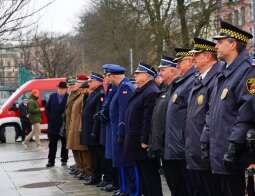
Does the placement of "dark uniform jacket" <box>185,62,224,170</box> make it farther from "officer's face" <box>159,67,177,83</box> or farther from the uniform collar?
"officer's face" <box>159,67,177,83</box>

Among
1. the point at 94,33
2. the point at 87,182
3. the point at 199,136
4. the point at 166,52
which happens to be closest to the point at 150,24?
the point at 166,52

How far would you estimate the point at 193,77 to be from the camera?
24.3 feet

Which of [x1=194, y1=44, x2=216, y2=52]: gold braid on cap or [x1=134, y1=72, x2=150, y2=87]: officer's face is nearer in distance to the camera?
[x1=194, y1=44, x2=216, y2=52]: gold braid on cap

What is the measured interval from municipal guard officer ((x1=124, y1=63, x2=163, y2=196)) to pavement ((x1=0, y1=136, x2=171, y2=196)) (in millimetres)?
1478

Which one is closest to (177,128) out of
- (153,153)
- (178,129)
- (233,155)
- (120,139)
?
(178,129)

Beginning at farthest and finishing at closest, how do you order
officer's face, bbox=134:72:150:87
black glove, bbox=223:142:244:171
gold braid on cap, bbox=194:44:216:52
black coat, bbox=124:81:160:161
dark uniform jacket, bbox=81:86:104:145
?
dark uniform jacket, bbox=81:86:104:145, officer's face, bbox=134:72:150:87, black coat, bbox=124:81:160:161, gold braid on cap, bbox=194:44:216:52, black glove, bbox=223:142:244:171

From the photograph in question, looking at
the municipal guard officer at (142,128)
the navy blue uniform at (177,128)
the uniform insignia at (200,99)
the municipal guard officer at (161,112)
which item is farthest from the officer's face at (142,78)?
the uniform insignia at (200,99)

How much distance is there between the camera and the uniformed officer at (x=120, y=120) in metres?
9.41

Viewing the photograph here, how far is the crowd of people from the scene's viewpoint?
18.6 ft

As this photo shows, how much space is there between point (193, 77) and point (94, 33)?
3525 centimetres

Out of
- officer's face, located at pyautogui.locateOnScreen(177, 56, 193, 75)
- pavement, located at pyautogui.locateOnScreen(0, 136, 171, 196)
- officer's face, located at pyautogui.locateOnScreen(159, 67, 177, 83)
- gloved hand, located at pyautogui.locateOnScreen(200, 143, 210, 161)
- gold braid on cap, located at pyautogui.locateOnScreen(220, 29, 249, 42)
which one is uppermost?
gold braid on cap, located at pyautogui.locateOnScreen(220, 29, 249, 42)

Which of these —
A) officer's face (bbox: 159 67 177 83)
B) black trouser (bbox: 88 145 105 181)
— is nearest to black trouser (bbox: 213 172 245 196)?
officer's face (bbox: 159 67 177 83)

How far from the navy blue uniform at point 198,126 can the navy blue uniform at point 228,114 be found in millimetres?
489

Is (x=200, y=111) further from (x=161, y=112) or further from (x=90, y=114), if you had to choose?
(x=90, y=114)
